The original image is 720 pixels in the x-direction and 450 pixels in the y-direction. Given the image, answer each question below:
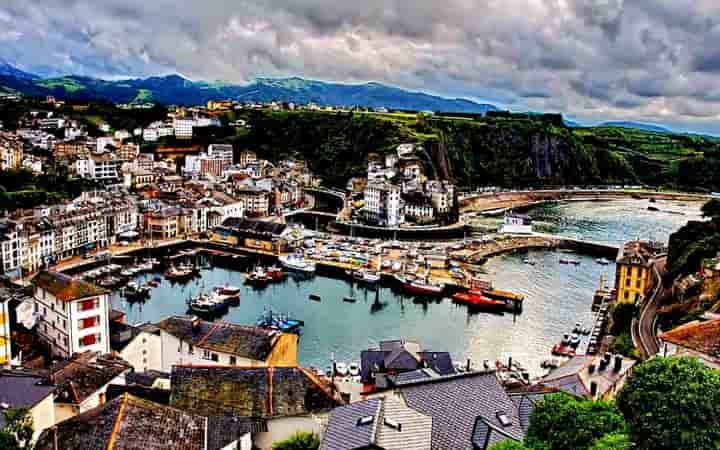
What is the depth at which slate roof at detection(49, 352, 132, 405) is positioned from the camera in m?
14.2

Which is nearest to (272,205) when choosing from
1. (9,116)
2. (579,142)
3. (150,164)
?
(150,164)

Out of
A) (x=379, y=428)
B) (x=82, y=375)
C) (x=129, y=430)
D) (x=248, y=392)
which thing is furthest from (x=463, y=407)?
(x=82, y=375)

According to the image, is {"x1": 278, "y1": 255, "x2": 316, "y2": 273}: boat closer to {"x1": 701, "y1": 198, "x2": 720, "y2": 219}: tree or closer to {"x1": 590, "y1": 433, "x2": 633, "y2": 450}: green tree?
{"x1": 590, "y1": 433, "x2": 633, "y2": 450}: green tree

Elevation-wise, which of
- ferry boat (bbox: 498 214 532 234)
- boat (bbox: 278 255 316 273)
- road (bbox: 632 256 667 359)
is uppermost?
ferry boat (bbox: 498 214 532 234)

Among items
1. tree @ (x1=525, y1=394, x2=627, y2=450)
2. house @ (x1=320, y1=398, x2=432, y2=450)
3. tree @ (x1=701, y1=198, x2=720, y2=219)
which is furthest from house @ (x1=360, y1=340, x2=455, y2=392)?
tree @ (x1=701, y1=198, x2=720, y2=219)

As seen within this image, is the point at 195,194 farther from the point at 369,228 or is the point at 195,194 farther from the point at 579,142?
the point at 579,142

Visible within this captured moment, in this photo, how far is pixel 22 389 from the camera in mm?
12695

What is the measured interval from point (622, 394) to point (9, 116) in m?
89.1

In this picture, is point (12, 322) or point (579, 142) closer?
point (12, 322)

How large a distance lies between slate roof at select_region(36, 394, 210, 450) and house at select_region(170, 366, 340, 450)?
4.65 ft

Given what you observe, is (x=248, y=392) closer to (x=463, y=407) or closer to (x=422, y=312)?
(x=463, y=407)

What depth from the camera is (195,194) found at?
57.1 m

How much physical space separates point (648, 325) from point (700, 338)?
12.7m

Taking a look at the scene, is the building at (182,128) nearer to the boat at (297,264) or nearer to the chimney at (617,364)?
the boat at (297,264)
